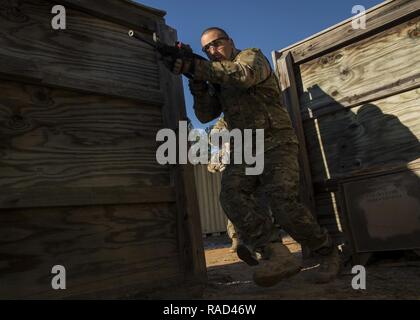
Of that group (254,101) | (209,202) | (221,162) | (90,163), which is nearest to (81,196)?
(90,163)

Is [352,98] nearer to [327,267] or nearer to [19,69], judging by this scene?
[327,267]

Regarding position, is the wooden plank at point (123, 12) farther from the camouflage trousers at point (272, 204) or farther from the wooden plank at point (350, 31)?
the wooden plank at point (350, 31)

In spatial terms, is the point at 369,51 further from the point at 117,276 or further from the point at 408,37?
the point at 117,276

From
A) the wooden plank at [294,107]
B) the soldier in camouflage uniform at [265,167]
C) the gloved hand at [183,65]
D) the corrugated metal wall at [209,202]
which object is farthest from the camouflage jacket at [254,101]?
the corrugated metal wall at [209,202]

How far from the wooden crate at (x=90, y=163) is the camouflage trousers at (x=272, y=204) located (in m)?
0.32

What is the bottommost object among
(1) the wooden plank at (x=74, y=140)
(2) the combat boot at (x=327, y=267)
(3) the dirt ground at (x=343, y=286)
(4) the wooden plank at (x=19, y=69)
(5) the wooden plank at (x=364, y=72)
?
(3) the dirt ground at (x=343, y=286)

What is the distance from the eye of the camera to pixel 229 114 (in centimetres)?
314

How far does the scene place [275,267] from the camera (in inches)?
98.8

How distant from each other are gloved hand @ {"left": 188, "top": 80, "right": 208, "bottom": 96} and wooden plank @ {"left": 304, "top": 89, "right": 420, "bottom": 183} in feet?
4.57

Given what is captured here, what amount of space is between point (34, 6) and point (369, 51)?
2.74m

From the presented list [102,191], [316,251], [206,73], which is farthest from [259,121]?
[102,191]

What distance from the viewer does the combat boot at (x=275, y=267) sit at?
2.48 m

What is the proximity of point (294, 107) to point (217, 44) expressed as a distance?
1.29 meters
